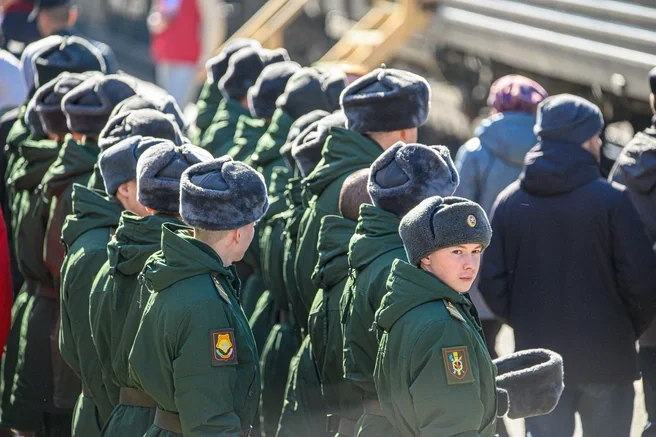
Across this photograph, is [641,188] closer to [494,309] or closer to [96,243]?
[494,309]

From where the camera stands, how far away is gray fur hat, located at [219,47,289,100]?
6734mm

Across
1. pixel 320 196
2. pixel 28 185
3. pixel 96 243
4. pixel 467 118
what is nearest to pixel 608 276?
pixel 320 196

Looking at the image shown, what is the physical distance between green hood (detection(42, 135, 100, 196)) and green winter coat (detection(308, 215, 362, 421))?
48.2 inches

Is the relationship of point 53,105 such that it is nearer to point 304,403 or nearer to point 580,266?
point 304,403

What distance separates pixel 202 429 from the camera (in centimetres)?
314

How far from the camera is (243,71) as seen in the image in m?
6.75

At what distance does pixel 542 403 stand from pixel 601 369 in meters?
1.42

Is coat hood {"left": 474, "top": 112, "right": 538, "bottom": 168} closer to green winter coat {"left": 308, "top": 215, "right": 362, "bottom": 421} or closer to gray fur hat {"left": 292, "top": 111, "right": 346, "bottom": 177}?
gray fur hat {"left": 292, "top": 111, "right": 346, "bottom": 177}

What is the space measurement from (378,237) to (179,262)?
2.04 feet

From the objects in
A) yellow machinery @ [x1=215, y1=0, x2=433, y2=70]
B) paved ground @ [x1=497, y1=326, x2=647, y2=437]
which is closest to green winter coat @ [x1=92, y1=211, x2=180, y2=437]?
paved ground @ [x1=497, y1=326, x2=647, y2=437]

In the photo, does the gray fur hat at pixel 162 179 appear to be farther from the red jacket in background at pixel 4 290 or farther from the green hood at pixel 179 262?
the red jacket in background at pixel 4 290

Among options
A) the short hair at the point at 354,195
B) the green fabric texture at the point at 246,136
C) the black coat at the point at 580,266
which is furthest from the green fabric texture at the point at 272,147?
the short hair at the point at 354,195

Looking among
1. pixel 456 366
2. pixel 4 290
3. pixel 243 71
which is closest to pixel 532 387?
pixel 456 366

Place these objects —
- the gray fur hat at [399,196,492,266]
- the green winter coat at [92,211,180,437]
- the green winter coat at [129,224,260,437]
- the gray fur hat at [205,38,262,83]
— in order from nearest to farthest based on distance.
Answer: the gray fur hat at [399,196,492,266] → the green winter coat at [129,224,260,437] → the green winter coat at [92,211,180,437] → the gray fur hat at [205,38,262,83]
